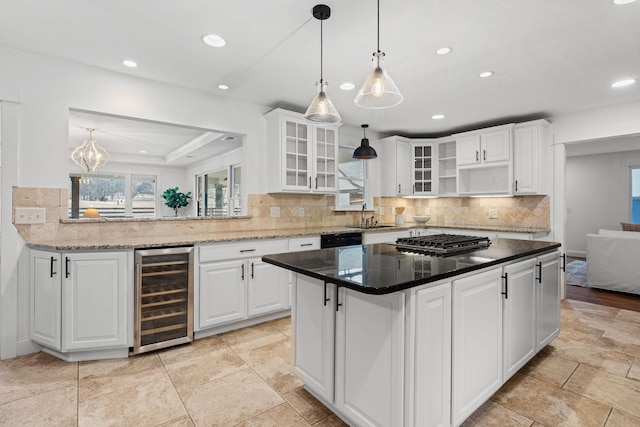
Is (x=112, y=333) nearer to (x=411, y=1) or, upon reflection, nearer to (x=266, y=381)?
(x=266, y=381)

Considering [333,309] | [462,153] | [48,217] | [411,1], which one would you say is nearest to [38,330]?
Answer: [48,217]

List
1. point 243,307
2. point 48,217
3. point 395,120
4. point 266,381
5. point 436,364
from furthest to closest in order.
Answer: point 395,120, point 243,307, point 48,217, point 266,381, point 436,364

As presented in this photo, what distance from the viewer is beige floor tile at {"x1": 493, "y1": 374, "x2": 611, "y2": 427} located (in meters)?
1.82

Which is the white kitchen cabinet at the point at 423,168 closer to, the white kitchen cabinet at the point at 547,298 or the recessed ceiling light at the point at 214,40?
the white kitchen cabinet at the point at 547,298

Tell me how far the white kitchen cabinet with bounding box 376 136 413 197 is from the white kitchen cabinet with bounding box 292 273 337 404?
3693 mm

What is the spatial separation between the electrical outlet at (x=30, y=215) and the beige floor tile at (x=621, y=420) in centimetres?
419

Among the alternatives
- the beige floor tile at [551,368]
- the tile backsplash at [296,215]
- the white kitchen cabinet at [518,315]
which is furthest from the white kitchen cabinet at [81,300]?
the beige floor tile at [551,368]

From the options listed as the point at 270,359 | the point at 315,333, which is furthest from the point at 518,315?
the point at 270,359

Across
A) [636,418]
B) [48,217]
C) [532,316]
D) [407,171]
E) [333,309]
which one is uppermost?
[407,171]

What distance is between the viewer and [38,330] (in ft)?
8.41

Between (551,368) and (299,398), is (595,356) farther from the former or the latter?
(299,398)

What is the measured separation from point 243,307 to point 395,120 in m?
3.34

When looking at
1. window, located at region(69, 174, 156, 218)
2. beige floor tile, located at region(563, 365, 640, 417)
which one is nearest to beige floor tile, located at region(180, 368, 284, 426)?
beige floor tile, located at region(563, 365, 640, 417)

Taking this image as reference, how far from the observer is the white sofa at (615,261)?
4363mm
